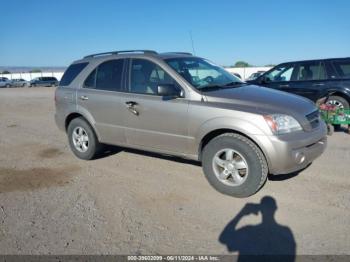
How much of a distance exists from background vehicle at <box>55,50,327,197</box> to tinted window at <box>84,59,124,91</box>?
0.02 metres

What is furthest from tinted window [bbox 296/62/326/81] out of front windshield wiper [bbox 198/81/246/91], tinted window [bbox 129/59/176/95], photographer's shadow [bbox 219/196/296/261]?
photographer's shadow [bbox 219/196/296/261]

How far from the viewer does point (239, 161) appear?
3.99 m

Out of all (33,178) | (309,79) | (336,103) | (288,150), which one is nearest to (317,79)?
(309,79)

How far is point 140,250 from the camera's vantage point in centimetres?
296

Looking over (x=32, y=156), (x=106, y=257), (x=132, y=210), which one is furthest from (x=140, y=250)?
(x=32, y=156)

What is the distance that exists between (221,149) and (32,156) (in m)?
4.24

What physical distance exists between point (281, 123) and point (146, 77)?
219 cm

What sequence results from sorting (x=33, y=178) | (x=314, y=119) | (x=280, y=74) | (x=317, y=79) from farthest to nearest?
(x=280, y=74) → (x=317, y=79) → (x=33, y=178) → (x=314, y=119)

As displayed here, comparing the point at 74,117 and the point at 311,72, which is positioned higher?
the point at 311,72

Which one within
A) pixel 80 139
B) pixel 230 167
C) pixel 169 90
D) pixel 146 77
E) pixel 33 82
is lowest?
pixel 230 167

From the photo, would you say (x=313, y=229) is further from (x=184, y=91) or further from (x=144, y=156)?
(x=144, y=156)

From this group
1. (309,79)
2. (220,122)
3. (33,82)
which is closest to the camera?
(220,122)

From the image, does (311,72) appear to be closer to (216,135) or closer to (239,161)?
(216,135)

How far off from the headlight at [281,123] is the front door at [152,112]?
1165 millimetres
